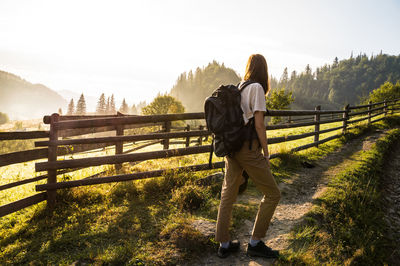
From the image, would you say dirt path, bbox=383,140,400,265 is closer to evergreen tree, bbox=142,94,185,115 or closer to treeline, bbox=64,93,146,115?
evergreen tree, bbox=142,94,185,115

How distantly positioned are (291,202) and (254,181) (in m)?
2.28

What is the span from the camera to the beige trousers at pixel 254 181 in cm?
252

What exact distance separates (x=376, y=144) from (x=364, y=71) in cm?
22880

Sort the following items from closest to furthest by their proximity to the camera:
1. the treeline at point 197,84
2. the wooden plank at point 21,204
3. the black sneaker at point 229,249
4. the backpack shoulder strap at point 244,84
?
1. the backpack shoulder strap at point 244,84
2. the black sneaker at point 229,249
3. the wooden plank at point 21,204
4. the treeline at point 197,84

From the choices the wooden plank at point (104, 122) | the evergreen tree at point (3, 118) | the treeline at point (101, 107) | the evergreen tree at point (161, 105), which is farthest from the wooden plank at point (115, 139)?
the evergreen tree at point (3, 118)

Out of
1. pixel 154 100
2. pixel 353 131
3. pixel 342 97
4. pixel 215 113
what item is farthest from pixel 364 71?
pixel 215 113

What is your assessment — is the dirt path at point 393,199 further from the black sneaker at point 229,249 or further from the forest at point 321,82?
the forest at point 321,82

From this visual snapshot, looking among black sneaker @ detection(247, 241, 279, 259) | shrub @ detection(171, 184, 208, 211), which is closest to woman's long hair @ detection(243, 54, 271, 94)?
black sneaker @ detection(247, 241, 279, 259)

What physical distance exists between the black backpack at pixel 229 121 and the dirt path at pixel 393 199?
130 inches

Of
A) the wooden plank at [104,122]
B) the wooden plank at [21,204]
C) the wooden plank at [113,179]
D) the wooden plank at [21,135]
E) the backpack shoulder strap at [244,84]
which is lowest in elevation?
the wooden plank at [21,204]

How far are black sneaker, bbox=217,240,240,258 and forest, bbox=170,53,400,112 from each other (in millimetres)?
154875

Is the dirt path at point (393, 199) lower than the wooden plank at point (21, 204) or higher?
lower

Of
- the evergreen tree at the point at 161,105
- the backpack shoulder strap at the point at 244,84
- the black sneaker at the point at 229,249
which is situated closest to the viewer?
the backpack shoulder strap at the point at 244,84

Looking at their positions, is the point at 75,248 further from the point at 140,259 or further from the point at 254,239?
the point at 254,239
